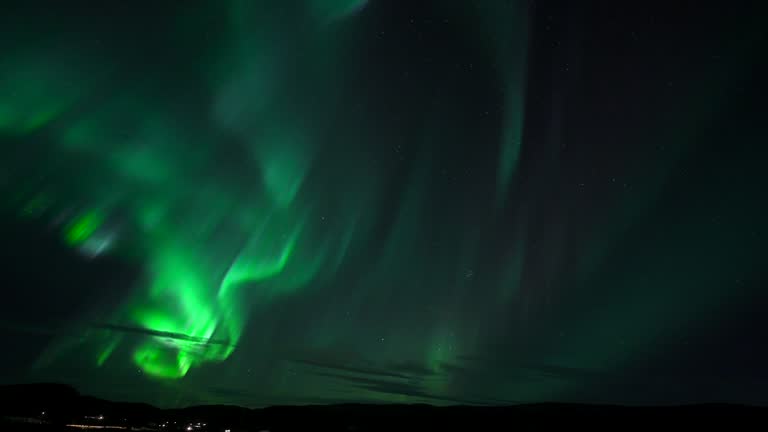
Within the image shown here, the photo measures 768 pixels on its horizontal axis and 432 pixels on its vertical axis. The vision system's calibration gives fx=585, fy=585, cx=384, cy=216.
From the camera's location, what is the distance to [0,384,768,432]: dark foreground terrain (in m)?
117

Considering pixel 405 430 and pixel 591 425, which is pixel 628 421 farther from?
pixel 405 430

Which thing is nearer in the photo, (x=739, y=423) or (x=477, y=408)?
(x=739, y=423)

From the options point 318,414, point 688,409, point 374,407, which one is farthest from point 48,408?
point 688,409

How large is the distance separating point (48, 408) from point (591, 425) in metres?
115

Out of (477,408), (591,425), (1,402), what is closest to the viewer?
(591,425)

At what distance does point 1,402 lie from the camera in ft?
427

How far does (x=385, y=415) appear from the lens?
462ft

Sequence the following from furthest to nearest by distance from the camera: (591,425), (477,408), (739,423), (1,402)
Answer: (477,408), (1,402), (591,425), (739,423)

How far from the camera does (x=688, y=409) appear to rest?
128 meters

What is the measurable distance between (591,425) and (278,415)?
240 feet

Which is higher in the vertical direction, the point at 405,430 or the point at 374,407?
the point at 405,430

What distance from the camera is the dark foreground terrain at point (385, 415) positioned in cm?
11662

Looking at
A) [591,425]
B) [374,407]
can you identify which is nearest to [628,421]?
[591,425]

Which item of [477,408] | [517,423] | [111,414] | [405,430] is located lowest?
[477,408]
